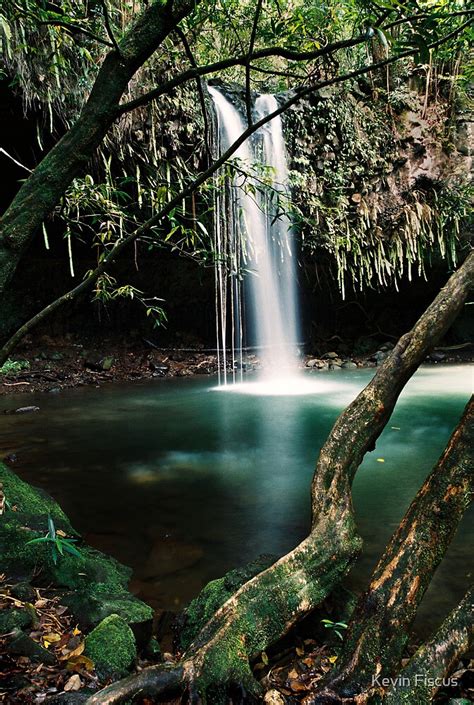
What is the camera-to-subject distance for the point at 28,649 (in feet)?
5.22

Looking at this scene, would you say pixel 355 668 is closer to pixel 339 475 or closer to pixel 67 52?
pixel 339 475

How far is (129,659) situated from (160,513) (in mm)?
1728

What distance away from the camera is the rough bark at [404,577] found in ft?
4.96

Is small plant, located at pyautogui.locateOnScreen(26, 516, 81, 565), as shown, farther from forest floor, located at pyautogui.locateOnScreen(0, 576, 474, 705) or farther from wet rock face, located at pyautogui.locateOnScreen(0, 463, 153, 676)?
forest floor, located at pyautogui.locateOnScreen(0, 576, 474, 705)

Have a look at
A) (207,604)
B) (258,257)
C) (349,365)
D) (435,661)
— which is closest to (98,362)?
(258,257)

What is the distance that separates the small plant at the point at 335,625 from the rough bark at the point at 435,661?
534 mm

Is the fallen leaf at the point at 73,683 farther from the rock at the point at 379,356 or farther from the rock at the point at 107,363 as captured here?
the rock at the point at 379,356

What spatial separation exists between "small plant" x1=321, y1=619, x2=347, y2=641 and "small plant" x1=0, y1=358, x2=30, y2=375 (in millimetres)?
7459

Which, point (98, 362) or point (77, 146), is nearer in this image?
point (77, 146)

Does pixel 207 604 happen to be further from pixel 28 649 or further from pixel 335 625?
pixel 28 649

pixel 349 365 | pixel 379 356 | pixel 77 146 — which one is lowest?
pixel 349 365

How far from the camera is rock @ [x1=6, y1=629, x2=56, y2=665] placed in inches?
61.9

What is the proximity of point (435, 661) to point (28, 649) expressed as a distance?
4.25ft

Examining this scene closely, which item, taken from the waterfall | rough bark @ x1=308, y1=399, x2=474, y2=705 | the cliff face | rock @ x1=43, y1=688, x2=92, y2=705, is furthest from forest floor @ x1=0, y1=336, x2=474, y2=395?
rough bark @ x1=308, y1=399, x2=474, y2=705
